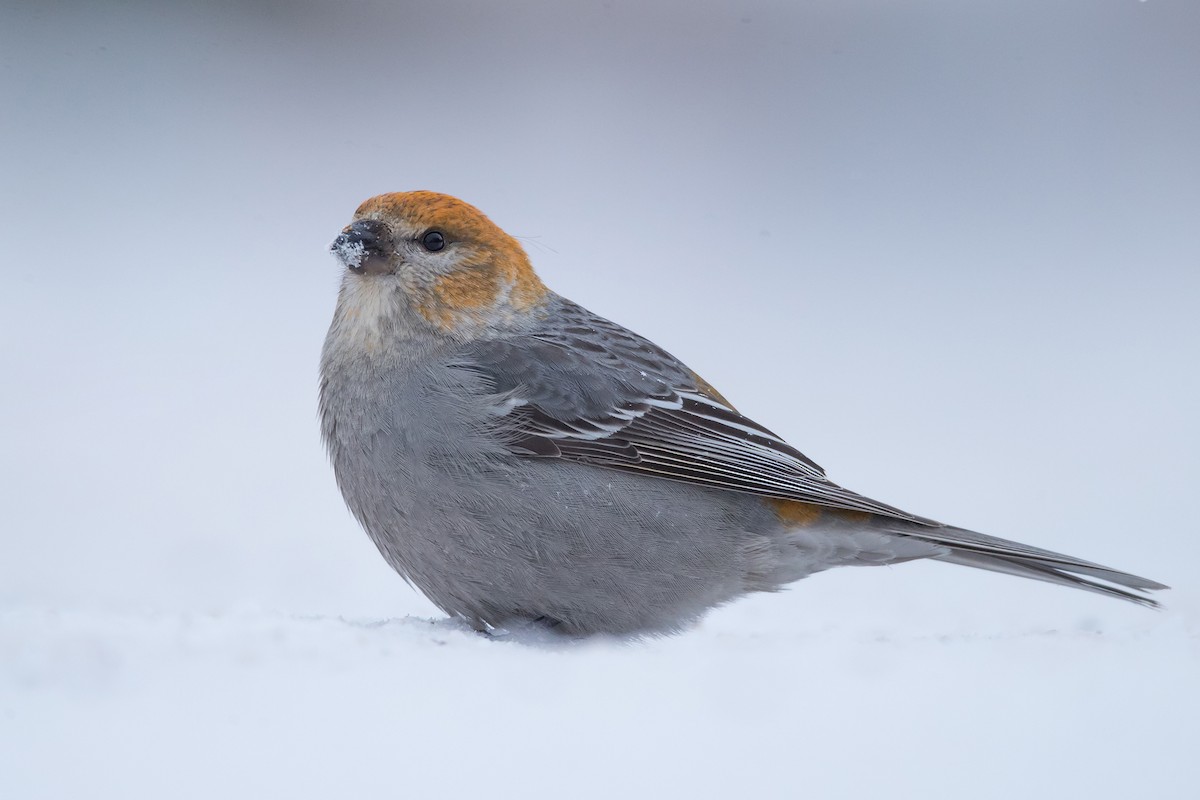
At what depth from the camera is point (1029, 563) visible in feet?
9.75

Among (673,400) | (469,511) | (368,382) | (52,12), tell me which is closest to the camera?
(469,511)

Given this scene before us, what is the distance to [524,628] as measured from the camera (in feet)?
9.28

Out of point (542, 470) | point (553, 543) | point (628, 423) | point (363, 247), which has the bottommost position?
point (553, 543)

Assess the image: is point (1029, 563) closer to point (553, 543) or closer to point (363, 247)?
point (553, 543)

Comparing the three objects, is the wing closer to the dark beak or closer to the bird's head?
the bird's head

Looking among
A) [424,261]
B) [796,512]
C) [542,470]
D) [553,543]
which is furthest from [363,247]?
[796,512]

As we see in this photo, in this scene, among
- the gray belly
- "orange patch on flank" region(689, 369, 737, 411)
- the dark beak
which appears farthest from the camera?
"orange patch on flank" region(689, 369, 737, 411)

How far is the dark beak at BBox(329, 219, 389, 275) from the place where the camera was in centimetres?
298

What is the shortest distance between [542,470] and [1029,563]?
1.42 m

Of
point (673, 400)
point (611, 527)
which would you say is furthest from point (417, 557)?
point (673, 400)

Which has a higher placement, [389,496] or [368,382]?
[368,382]

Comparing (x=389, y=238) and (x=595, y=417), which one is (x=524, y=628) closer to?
(x=595, y=417)

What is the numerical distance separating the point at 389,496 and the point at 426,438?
0.18 meters

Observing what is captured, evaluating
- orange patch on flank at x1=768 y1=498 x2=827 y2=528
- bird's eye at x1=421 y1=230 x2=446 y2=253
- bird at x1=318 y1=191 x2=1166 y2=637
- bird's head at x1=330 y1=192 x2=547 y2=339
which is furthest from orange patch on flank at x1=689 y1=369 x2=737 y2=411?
bird's eye at x1=421 y1=230 x2=446 y2=253
